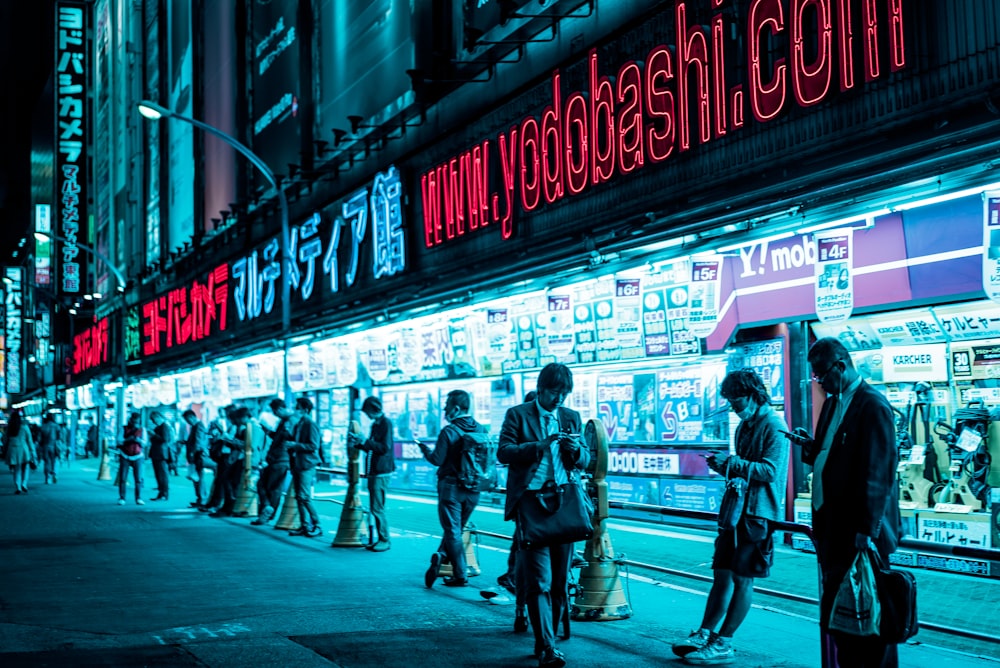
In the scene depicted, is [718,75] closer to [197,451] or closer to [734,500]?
[734,500]

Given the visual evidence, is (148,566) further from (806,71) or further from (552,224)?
(806,71)

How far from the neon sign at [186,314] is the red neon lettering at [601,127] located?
2193 centimetres

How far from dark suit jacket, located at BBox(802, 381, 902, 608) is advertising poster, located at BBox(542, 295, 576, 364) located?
35.0 ft

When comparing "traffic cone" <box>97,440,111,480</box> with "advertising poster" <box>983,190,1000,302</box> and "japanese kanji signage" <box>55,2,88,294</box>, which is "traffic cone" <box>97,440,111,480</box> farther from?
"advertising poster" <box>983,190,1000,302</box>

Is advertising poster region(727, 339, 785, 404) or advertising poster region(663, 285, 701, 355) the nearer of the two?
advertising poster region(727, 339, 785, 404)

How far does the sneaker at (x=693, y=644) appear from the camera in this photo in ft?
25.4

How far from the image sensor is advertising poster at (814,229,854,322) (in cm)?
1232

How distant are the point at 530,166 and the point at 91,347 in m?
54.1

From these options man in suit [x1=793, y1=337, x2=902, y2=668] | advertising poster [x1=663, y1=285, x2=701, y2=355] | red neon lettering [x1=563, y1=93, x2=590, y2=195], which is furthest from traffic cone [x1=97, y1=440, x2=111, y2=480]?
man in suit [x1=793, y1=337, x2=902, y2=668]

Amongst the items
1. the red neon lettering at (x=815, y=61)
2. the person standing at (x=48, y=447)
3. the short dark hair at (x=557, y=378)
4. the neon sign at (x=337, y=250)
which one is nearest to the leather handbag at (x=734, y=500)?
the short dark hair at (x=557, y=378)

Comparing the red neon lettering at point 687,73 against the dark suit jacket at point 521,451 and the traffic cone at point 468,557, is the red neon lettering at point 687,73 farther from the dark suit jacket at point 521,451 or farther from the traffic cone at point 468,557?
the dark suit jacket at point 521,451

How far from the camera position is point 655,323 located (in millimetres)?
16078

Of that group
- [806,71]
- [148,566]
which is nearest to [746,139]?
[806,71]

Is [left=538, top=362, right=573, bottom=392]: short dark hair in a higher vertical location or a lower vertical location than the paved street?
higher
